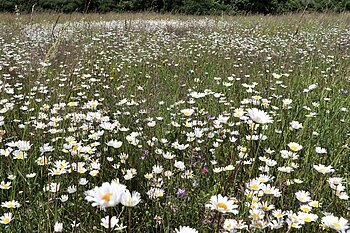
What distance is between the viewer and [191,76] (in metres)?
4.01

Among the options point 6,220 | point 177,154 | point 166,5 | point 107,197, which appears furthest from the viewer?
point 166,5

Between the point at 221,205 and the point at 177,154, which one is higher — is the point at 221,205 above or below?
above

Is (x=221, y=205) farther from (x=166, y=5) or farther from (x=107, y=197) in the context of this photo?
(x=166, y=5)

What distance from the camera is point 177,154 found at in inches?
84.8

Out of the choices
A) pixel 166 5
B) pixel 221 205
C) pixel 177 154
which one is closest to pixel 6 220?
pixel 221 205

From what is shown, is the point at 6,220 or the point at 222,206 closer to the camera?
the point at 222,206

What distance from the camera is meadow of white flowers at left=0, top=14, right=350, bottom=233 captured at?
4.65ft

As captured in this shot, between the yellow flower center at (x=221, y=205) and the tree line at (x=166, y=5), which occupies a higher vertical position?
the yellow flower center at (x=221, y=205)

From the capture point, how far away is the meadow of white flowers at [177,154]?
142cm

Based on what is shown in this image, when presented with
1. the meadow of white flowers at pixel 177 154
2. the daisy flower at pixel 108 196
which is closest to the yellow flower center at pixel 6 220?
the meadow of white flowers at pixel 177 154

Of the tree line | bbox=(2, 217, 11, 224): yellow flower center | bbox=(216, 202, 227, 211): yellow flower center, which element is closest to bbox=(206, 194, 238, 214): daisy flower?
bbox=(216, 202, 227, 211): yellow flower center

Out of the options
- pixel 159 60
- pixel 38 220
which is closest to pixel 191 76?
pixel 159 60

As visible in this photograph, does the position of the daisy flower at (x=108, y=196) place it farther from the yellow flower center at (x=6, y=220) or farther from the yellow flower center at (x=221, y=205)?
the yellow flower center at (x=6, y=220)

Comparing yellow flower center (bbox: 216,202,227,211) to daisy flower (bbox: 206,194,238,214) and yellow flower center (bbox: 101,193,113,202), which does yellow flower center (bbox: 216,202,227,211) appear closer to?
daisy flower (bbox: 206,194,238,214)
